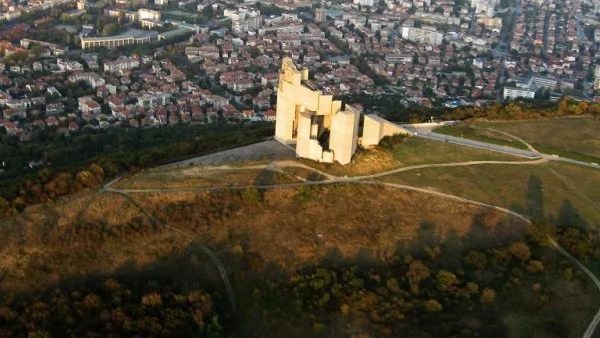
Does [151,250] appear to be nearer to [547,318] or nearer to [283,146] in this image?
[283,146]

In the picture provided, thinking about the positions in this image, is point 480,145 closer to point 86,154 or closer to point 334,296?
point 334,296

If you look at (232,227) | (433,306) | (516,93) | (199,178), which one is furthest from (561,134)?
(516,93)

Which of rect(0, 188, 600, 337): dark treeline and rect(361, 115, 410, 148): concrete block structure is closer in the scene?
rect(0, 188, 600, 337): dark treeline

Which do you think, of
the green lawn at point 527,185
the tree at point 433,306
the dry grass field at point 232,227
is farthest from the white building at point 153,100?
the tree at point 433,306

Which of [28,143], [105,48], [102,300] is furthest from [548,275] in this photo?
[105,48]

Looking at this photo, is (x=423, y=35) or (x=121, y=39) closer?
(x=121, y=39)

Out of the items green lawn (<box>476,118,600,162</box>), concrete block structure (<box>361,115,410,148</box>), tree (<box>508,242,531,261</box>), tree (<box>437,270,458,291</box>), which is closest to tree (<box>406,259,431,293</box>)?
tree (<box>437,270,458,291</box>)

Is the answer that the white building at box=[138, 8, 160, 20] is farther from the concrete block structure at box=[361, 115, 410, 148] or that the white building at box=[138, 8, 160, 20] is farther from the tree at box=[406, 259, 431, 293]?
the tree at box=[406, 259, 431, 293]

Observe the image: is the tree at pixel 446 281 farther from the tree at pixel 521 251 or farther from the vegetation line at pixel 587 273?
the vegetation line at pixel 587 273
